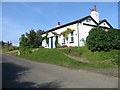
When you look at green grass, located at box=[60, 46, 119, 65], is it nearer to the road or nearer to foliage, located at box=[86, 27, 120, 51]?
foliage, located at box=[86, 27, 120, 51]

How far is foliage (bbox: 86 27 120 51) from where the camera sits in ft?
47.2

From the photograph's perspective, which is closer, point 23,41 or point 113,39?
point 113,39

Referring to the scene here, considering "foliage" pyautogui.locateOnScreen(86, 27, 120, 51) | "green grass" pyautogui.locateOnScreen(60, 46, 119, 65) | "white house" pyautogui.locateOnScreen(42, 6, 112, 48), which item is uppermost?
"white house" pyautogui.locateOnScreen(42, 6, 112, 48)

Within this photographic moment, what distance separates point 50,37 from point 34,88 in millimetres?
24001

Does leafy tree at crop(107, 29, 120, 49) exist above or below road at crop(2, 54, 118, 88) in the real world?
above

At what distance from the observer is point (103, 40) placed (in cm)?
1459

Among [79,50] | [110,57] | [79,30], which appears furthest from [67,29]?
[110,57]

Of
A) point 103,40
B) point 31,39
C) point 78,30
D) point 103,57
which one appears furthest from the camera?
point 31,39

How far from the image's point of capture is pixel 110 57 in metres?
12.7

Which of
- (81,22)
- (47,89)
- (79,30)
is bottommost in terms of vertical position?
(47,89)

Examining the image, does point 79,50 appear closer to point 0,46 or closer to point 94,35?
point 94,35

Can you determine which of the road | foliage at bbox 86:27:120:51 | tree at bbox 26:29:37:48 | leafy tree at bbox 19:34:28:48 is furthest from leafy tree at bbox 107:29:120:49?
leafy tree at bbox 19:34:28:48

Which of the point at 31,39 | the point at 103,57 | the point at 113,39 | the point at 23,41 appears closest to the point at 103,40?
the point at 113,39

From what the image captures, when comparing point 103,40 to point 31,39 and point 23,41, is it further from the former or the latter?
point 23,41
